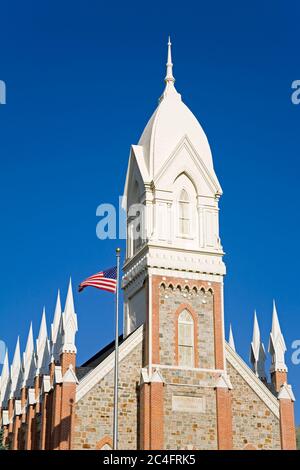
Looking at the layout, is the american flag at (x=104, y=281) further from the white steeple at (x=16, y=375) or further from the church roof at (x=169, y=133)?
the white steeple at (x=16, y=375)

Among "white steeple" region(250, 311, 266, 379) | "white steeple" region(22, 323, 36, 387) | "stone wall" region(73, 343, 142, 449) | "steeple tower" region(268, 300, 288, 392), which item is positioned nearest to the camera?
"stone wall" region(73, 343, 142, 449)

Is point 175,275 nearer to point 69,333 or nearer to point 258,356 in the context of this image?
point 69,333

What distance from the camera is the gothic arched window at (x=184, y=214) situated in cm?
5194

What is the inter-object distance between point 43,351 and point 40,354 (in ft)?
2.40

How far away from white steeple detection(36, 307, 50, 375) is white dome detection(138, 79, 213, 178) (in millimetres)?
12787

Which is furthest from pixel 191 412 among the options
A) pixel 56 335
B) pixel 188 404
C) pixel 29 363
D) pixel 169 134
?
pixel 29 363

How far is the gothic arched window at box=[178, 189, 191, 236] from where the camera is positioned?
51.9m

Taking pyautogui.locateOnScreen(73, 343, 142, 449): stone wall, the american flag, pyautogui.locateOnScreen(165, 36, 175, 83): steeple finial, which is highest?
pyautogui.locateOnScreen(165, 36, 175, 83): steeple finial

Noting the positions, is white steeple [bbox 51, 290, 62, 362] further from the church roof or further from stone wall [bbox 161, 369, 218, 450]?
the church roof

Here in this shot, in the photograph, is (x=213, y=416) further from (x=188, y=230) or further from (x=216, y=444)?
(x=188, y=230)

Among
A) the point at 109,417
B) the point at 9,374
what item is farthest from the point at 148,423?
the point at 9,374

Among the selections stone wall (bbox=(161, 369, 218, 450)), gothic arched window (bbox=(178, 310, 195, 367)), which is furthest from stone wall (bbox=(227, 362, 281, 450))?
gothic arched window (bbox=(178, 310, 195, 367))

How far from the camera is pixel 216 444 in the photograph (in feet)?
154

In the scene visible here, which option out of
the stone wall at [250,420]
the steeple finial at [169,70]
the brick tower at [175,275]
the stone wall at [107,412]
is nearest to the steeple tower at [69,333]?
the stone wall at [107,412]
